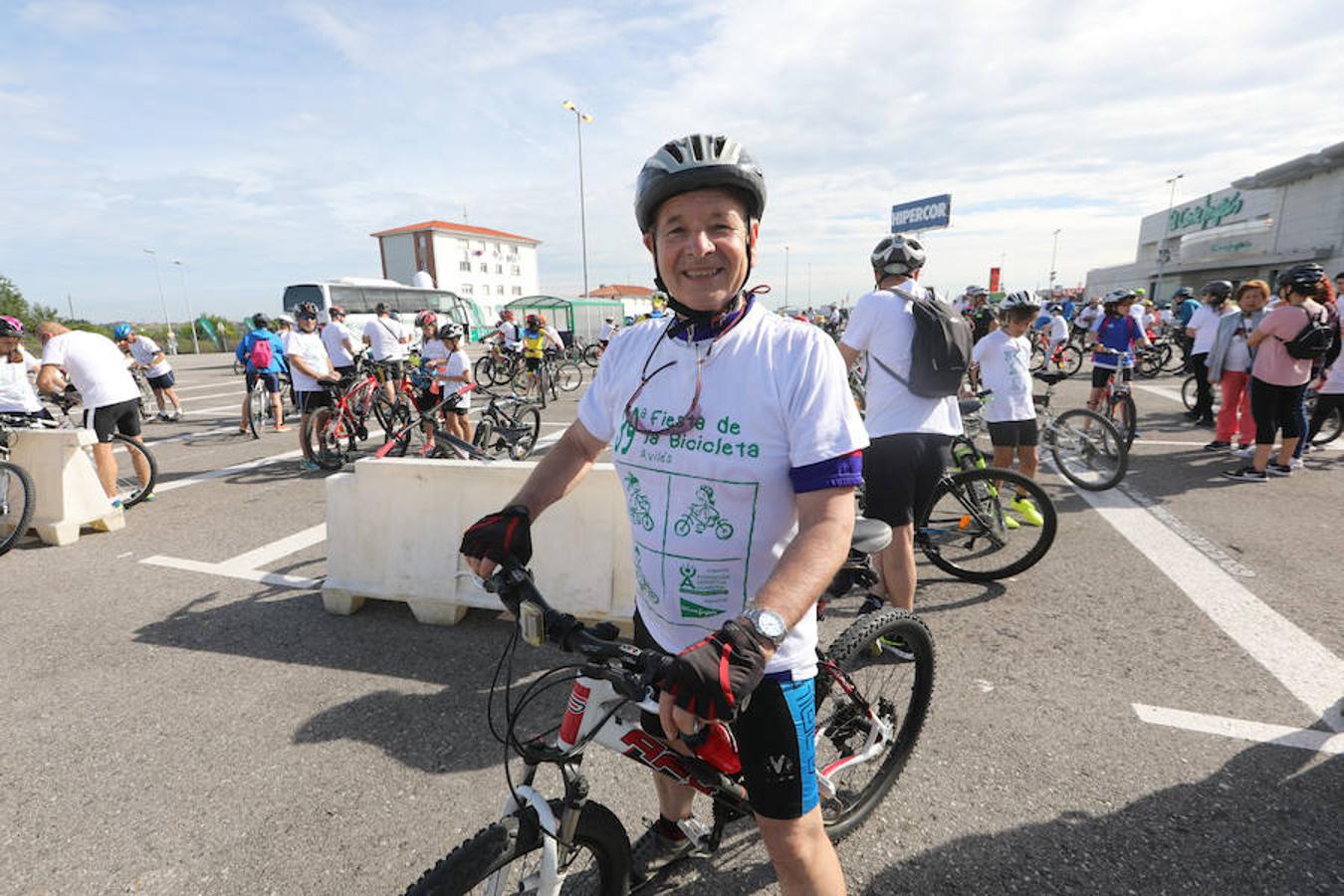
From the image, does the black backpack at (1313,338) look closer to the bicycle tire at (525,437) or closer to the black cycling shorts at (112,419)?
the bicycle tire at (525,437)

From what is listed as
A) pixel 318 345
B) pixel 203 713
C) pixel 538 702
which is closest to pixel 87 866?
pixel 203 713

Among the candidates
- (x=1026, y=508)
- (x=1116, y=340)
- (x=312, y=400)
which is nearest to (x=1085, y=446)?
(x=1116, y=340)

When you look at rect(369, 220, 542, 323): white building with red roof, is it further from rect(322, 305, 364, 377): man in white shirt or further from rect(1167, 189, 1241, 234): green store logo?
rect(1167, 189, 1241, 234): green store logo

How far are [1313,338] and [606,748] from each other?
788 centimetres

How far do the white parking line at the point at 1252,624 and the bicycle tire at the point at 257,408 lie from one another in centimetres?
1180

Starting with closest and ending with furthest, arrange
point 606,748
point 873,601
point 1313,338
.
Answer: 1. point 606,748
2. point 873,601
3. point 1313,338

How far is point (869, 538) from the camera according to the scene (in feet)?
6.36

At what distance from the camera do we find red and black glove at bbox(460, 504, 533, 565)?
1.53 metres

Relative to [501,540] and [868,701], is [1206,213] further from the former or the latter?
[501,540]

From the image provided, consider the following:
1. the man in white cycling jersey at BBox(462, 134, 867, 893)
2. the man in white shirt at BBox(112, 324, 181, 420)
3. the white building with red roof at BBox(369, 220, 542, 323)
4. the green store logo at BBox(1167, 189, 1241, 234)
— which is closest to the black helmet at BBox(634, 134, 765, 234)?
the man in white cycling jersey at BBox(462, 134, 867, 893)

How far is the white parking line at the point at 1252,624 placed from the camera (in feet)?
9.95

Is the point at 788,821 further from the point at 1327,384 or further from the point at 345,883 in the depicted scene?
the point at 1327,384

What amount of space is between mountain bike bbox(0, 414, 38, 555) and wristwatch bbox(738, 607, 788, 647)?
6.77 meters

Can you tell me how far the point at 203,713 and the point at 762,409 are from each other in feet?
11.0
